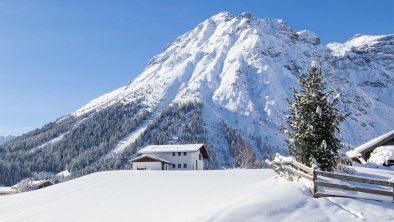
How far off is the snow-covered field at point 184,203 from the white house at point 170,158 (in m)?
51.0

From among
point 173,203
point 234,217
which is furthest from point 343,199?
point 173,203

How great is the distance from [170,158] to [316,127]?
2573 inches

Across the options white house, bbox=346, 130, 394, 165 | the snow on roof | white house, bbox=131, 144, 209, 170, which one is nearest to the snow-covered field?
white house, bbox=346, 130, 394, 165

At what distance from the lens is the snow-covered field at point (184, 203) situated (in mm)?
19109

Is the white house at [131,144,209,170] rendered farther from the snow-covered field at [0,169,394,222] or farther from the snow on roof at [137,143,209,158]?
the snow-covered field at [0,169,394,222]

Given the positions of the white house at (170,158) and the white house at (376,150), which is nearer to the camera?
the white house at (376,150)

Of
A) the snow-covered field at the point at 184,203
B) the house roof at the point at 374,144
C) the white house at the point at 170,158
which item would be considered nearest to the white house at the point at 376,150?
the house roof at the point at 374,144

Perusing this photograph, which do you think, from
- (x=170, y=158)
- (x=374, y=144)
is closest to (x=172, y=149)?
(x=170, y=158)

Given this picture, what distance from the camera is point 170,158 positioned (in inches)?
3605

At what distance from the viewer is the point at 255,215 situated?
18.9 meters

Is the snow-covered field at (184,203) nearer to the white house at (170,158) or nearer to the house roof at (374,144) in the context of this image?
the house roof at (374,144)

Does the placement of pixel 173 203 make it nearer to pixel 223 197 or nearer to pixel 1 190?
pixel 223 197

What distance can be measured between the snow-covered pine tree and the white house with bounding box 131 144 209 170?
200ft

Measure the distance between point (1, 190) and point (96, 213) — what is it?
94119mm
